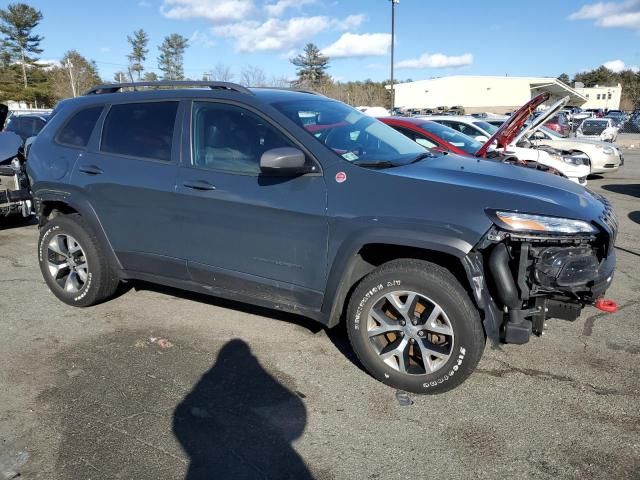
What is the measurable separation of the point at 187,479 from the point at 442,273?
181 centimetres

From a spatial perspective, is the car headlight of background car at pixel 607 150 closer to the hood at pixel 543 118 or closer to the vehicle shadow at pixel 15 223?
the hood at pixel 543 118

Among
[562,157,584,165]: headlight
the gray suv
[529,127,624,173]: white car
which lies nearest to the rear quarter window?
the gray suv

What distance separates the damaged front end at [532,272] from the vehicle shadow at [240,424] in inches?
52.8

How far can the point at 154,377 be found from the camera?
11.9 feet

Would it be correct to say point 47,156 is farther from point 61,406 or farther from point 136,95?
point 61,406

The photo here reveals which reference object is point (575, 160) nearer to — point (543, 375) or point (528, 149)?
point (528, 149)

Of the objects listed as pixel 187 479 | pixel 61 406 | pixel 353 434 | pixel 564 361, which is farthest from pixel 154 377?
pixel 564 361

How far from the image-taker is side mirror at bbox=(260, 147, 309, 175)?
333 centimetres

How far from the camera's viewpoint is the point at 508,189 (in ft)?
10.6

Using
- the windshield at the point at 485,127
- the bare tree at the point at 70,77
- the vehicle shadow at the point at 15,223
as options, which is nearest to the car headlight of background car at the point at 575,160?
the windshield at the point at 485,127

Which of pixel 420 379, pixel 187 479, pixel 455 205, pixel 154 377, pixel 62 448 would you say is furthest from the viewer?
pixel 154 377

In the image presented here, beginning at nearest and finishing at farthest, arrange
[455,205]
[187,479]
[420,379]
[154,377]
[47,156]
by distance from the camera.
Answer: [187,479]
[455,205]
[420,379]
[154,377]
[47,156]

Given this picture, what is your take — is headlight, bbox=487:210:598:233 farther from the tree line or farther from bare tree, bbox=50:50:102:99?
the tree line

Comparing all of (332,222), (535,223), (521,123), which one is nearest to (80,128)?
(332,222)
